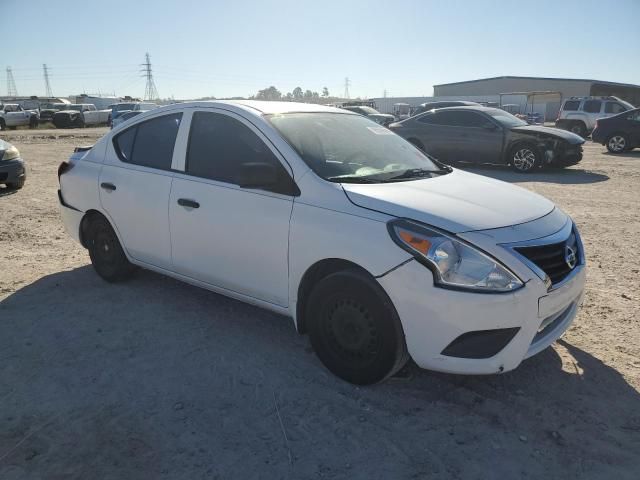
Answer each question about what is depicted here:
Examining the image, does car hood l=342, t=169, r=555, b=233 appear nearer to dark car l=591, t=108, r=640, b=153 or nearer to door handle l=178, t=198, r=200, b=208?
door handle l=178, t=198, r=200, b=208

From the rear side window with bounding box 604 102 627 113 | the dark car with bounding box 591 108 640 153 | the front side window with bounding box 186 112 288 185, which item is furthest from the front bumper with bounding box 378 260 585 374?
the rear side window with bounding box 604 102 627 113

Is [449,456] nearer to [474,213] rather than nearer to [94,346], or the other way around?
[474,213]

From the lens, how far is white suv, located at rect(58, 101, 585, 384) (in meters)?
2.64

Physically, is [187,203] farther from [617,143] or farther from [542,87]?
[542,87]

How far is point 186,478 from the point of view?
2.35 metres

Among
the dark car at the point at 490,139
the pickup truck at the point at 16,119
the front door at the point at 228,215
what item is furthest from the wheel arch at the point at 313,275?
the pickup truck at the point at 16,119

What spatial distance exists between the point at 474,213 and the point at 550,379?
120cm

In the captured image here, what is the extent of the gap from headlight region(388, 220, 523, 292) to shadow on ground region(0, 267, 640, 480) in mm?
779

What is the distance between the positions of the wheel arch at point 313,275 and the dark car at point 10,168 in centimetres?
838

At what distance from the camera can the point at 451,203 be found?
9.80 ft

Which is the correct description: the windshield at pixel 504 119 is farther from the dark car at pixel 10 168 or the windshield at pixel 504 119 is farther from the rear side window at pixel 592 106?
the rear side window at pixel 592 106

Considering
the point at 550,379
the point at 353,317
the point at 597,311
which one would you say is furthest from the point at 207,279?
the point at 597,311

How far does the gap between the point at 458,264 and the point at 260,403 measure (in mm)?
1366

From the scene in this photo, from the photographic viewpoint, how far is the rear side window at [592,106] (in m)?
22.9
